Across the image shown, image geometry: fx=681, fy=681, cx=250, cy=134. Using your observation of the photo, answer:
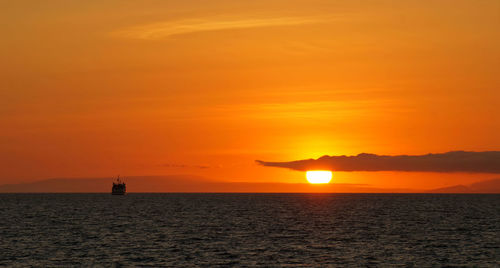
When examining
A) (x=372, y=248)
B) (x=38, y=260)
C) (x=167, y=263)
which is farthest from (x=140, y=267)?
(x=372, y=248)

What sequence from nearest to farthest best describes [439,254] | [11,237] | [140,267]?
[140,267] < [439,254] < [11,237]

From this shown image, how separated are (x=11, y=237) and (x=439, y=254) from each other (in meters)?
56.0

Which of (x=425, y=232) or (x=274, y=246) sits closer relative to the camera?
(x=274, y=246)

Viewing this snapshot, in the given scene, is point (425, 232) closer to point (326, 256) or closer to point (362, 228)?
point (362, 228)

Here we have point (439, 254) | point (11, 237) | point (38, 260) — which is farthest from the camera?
point (11, 237)

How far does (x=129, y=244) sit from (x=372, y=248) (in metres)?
29.2

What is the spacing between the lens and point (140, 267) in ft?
206

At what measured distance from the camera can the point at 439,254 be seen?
74500mm

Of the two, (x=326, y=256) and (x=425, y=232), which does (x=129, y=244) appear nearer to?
(x=326, y=256)

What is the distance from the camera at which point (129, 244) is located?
3260 inches

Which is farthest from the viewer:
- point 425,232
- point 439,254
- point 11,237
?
point 425,232

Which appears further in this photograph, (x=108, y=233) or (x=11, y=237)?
(x=108, y=233)

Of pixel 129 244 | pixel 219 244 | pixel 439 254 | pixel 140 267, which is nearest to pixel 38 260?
pixel 140 267

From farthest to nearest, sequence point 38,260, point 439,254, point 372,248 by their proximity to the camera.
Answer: point 372,248, point 439,254, point 38,260
